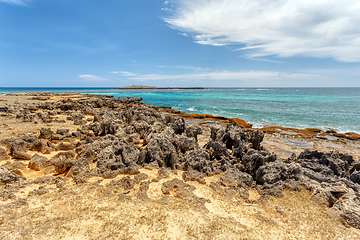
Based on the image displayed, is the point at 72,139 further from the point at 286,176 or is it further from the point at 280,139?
the point at 280,139

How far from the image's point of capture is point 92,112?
31.4m

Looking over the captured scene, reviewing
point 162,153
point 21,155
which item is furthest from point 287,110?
point 21,155

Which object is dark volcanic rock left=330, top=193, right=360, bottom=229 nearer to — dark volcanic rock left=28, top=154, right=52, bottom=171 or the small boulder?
dark volcanic rock left=28, top=154, right=52, bottom=171

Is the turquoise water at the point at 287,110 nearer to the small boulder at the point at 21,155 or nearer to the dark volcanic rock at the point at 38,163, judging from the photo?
the dark volcanic rock at the point at 38,163

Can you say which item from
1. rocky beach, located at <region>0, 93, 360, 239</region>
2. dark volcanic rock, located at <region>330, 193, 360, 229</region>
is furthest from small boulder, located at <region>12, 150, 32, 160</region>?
dark volcanic rock, located at <region>330, 193, 360, 229</region>

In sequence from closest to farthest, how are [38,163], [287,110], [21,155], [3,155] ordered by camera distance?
[38,163], [3,155], [21,155], [287,110]

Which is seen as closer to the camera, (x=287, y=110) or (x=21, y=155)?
(x=21, y=155)

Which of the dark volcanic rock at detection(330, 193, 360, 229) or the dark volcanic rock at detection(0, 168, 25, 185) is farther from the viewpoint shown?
the dark volcanic rock at detection(0, 168, 25, 185)

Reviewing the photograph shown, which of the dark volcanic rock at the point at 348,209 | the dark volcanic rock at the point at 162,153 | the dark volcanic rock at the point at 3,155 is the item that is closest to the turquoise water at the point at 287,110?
the dark volcanic rock at the point at 162,153

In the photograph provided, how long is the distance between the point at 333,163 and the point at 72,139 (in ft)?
63.1

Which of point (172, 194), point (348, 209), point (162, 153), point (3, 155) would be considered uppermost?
point (3, 155)

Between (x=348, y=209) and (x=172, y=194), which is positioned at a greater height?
(x=348, y=209)

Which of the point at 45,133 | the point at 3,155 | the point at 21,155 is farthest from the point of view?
the point at 45,133

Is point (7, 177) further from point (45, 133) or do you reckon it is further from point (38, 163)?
point (45, 133)
